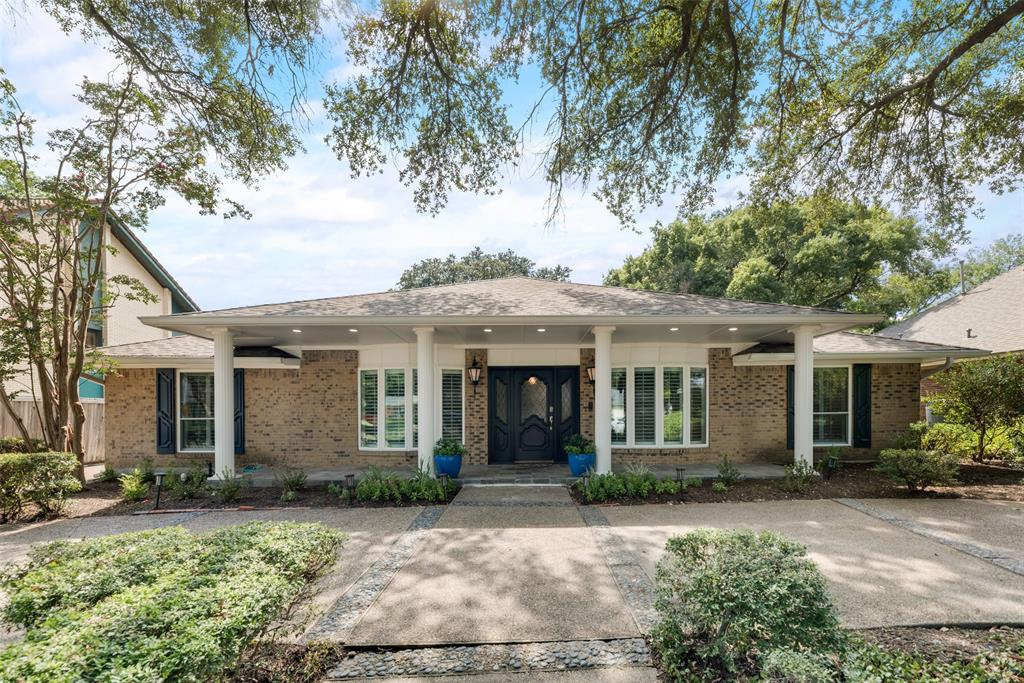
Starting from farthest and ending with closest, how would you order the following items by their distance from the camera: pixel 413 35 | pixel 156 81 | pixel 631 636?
1. pixel 156 81
2. pixel 413 35
3. pixel 631 636

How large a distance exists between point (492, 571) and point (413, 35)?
675 cm

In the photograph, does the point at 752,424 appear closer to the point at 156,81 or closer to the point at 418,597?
the point at 418,597

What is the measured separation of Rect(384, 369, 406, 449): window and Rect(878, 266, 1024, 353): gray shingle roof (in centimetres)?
1453

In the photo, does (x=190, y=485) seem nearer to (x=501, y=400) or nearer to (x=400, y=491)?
(x=400, y=491)

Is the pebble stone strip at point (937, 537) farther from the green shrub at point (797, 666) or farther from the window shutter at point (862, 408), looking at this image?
the window shutter at point (862, 408)

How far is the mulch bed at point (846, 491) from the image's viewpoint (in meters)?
7.49

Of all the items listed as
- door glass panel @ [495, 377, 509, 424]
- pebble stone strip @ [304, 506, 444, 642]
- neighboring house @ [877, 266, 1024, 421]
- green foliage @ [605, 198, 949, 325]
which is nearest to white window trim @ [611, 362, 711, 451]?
door glass panel @ [495, 377, 509, 424]

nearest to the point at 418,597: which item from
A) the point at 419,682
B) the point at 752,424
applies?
the point at 419,682

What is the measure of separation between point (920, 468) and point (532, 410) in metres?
6.65

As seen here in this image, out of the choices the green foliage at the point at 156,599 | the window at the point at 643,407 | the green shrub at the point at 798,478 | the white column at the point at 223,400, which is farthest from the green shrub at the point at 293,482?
the green shrub at the point at 798,478

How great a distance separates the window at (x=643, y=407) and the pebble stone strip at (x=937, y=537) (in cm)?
371

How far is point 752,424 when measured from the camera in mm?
10570

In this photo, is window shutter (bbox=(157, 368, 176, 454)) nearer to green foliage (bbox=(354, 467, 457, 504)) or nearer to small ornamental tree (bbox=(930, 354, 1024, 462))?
green foliage (bbox=(354, 467, 457, 504))

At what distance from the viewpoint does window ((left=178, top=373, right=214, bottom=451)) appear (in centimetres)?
1050
